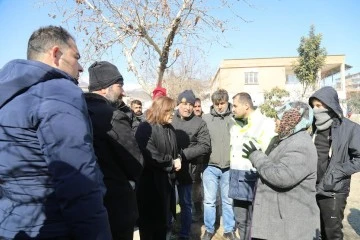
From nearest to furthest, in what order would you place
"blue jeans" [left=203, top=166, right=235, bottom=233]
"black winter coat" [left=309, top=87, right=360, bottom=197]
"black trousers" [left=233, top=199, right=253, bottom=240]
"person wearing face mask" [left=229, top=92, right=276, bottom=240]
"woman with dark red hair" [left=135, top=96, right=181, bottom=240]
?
"black winter coat" [left=309, top=87, right=360, bottom=197] → "woman with dark red hair" [left=135, top=96, right=181, bottom=240] → "person wearing face mask" [left=229, top=92, right=276, bottom=240] → "black trousers" [left=233, top=199, right=253, bottom=240] → "blue jeans" [left=203, top=166, right=235, bottom=233]

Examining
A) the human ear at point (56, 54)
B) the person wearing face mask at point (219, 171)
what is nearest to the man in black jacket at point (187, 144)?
the person wearing face mask at point (219, 171)

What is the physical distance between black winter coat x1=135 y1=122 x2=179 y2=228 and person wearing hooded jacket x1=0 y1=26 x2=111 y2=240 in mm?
2009

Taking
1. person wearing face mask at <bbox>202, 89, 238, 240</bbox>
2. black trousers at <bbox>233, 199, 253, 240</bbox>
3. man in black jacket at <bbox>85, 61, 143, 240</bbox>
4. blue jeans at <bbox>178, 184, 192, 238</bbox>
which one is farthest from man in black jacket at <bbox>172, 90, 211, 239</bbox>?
man in black jacket at <bbox>85, 61, 143, 240</bbox>

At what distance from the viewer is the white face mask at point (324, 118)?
147 inches

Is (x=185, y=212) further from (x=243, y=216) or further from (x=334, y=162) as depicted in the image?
(x=334, y=162)

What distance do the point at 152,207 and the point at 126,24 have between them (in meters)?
4.16

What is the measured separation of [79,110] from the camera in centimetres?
156

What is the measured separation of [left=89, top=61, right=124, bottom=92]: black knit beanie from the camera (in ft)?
9.05

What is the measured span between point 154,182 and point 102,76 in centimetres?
146

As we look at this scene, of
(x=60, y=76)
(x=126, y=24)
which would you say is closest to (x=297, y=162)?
(x=60, y=76)

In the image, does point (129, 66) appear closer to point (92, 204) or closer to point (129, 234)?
point (129, 234)

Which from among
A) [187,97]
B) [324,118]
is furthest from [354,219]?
[187,97]

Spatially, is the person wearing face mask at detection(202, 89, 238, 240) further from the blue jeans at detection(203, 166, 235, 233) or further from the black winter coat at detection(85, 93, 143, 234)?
the black winter coat at detection(85, 93, 143, 234)

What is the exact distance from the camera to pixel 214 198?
15.8 feet
